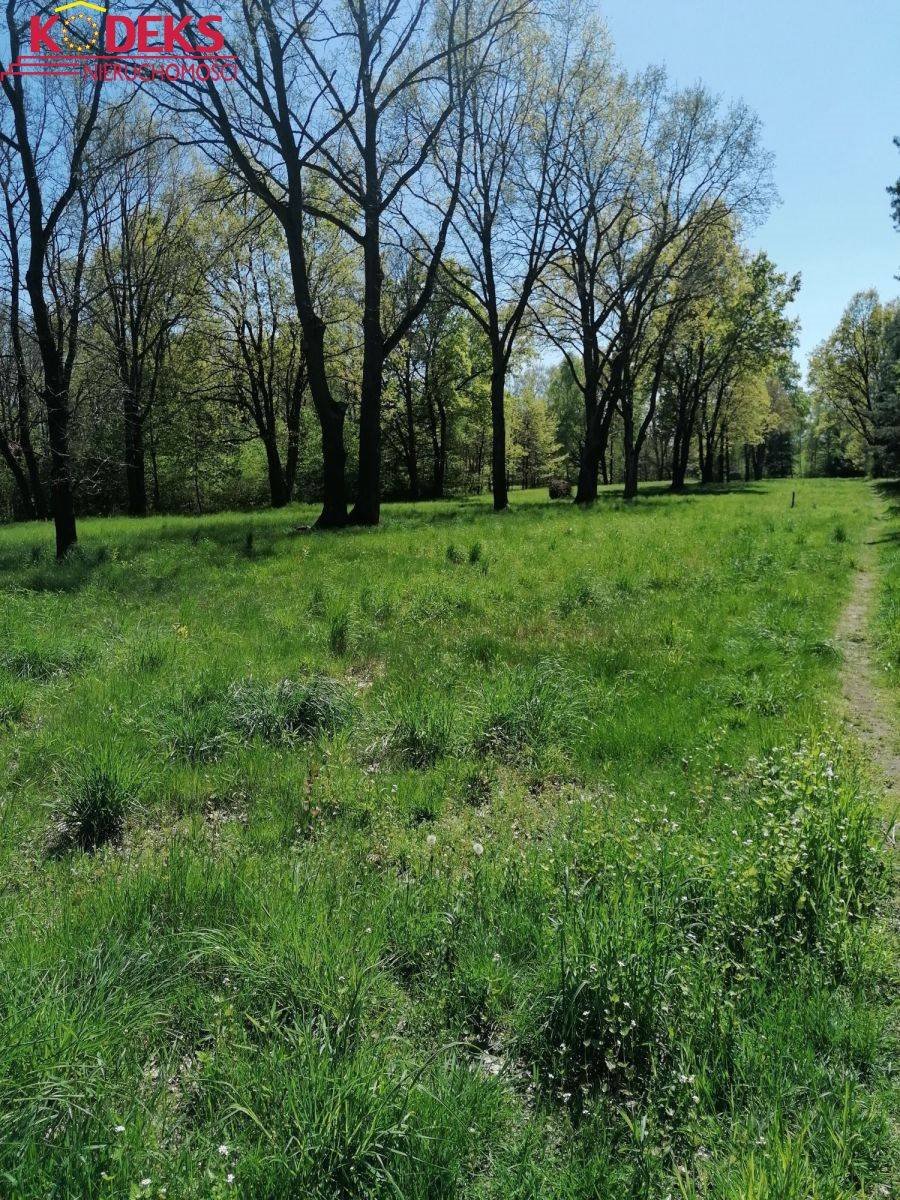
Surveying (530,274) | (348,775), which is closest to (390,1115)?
(348,775)

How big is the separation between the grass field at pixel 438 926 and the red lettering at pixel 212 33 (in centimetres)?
1663

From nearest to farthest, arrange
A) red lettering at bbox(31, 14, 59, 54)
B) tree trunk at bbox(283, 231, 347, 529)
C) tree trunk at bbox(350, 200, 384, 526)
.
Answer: red lettering at bbox(31, 14, 59, 54)
tree trunk at bbox(283, 231, 347, 529)
tree trunk at bbox(350, 200, 384, 526)

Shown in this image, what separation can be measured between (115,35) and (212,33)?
2.76 meters

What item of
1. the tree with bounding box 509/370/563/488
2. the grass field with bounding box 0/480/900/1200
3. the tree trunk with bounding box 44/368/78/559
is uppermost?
the tree with bounding box 509/370/563/488

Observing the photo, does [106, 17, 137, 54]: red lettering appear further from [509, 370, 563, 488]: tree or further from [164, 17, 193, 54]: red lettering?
[509, 370, 563, 488]: tree

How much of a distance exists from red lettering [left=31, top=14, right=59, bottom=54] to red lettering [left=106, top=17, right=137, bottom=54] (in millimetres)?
1070

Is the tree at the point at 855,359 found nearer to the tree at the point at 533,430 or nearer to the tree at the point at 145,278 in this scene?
the tree at the point at 533,430

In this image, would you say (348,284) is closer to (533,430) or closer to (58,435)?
(58,435)

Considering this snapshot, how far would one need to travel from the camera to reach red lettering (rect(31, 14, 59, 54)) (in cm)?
1331

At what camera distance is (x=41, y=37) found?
1359 cm

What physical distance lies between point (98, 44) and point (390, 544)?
1264 cm

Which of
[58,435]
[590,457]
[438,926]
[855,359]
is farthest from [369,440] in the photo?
[855,359]

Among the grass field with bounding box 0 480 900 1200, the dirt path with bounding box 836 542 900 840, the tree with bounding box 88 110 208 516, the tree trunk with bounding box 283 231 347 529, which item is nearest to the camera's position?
the grass field with bounding box 0 480 900 1200

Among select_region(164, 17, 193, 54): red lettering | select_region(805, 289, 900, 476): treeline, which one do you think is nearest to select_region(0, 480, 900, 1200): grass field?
select_region(164, 17, 193, 54): red lettering
